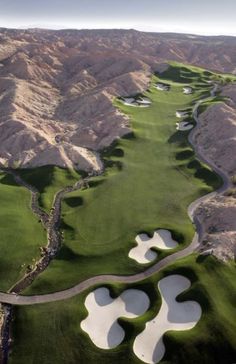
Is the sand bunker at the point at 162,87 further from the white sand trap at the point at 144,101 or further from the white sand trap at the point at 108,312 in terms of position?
the white sand trap at the point at 108,312

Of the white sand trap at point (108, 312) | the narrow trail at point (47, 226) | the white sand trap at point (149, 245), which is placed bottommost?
the narrow trail at point (47, 226)

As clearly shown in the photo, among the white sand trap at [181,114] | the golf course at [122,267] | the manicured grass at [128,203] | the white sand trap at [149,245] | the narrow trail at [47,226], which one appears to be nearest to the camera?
the golf course at [122,267]

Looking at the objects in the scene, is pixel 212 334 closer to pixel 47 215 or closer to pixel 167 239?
pixel 167 239

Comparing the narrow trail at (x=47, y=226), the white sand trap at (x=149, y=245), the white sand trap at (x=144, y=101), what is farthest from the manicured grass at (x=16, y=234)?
the white sand trap at (x=144, y=101)

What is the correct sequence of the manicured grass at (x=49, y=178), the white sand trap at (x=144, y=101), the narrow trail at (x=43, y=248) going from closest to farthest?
the narrow trail at (x=43, y=248) < the manicured grass at (x=49, y=178) < the white sand trap at (x=144, y=101)

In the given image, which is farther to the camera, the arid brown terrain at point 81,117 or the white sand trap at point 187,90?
the white sand trap at point 187,90

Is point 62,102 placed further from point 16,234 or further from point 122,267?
point 122,267
